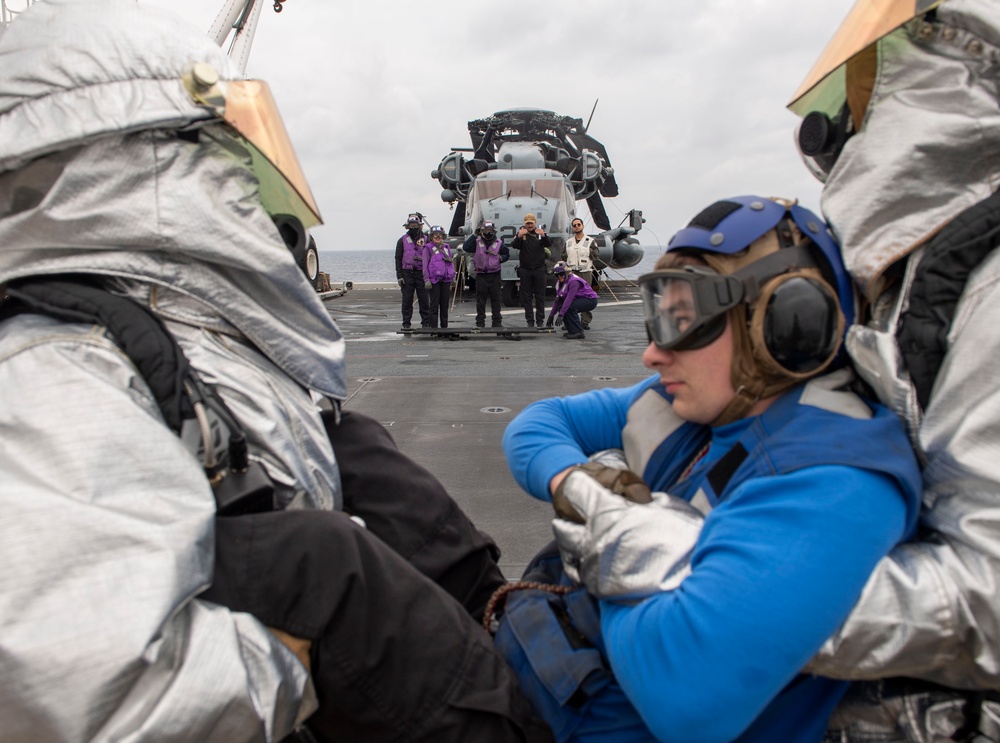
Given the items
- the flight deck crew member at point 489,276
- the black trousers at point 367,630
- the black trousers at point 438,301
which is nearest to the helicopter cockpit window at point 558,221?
the flight deck crew member at point 489,276

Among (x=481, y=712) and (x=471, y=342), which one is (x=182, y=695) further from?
(x=471, y=342)

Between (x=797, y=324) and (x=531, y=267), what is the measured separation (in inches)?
496

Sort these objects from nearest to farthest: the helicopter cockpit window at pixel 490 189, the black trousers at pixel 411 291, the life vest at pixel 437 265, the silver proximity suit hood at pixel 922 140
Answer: the silver proximity suit hood at pixel 922 140 → the life vest at pixel 437 265 → the black trousers at pixel 411 291 → the helicopter cockpit window at pixel 490 189

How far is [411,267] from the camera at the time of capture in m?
13.5

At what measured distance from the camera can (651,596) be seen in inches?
53.4

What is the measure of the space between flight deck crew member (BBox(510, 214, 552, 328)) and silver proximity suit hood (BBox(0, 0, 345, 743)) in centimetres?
1220

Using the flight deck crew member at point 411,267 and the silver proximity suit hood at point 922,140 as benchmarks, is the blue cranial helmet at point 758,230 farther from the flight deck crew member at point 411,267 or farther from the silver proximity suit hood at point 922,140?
the flight deck crew member at point 411,267

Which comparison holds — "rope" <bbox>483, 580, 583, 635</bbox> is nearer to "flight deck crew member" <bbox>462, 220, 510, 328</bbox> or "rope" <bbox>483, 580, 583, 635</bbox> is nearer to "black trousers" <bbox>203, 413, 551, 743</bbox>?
"black trousers" <bbox>203, 413, 551, 743</bbox>

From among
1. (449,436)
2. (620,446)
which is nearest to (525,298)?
(449,436)

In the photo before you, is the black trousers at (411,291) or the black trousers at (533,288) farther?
the black trousers at (533,288)

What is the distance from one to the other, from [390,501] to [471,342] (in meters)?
10.0

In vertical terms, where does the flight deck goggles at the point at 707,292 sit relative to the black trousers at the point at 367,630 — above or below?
above

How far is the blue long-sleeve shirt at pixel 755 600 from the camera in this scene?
120 cm

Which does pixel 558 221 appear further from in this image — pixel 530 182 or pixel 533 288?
pixel 533 288
